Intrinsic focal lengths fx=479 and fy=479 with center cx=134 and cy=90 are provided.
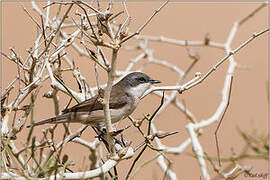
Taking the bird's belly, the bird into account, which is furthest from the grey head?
the bird's belly

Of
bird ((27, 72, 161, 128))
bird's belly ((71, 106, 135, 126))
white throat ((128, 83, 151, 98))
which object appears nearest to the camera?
bird ((27, 72, 161, 128))

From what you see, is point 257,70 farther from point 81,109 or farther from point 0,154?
point 0,154

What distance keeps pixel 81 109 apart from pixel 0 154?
5.28 ft

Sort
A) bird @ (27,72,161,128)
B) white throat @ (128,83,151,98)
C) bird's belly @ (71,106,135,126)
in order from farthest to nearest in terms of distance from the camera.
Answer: white throat @ (128,83,151,98) < bird's belly @ (71,106,135,126) < bird @ (27,72,161,128)

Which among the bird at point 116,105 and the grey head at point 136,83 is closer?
the bird at point 116,105

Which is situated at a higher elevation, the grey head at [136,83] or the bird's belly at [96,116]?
the grey head at [136,83]

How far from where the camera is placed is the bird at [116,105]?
4507mm

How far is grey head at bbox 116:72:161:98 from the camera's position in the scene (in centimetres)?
566

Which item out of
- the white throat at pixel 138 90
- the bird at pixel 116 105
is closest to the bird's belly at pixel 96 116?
the bird at pixel 116 105

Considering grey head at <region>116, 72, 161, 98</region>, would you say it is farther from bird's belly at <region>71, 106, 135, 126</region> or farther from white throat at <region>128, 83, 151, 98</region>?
bird's belly at <region>71, 106, 135, 126</region>

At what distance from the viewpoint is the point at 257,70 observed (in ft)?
39.9

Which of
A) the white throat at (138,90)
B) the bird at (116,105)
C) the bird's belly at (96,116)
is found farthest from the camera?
the white throat at (138,90)

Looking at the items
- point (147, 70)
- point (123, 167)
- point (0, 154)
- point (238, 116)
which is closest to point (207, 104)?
point (238, 116)

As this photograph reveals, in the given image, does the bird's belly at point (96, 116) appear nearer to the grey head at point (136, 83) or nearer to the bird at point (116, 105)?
the bird at point (116, 105)
